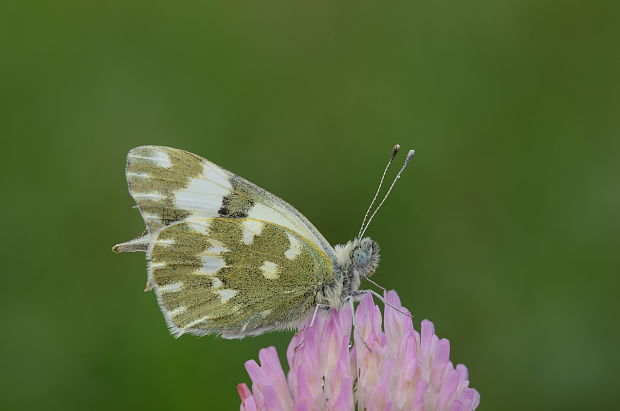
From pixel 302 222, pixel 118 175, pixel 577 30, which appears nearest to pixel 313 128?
pixel 118 175

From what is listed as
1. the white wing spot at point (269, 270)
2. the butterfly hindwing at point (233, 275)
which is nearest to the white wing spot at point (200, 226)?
the butterfly hindwing at point (233, 275)

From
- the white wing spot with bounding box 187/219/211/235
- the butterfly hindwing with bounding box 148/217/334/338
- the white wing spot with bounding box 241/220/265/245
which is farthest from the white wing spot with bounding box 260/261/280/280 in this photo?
the white wing spot with bounding box 187/219/211/235

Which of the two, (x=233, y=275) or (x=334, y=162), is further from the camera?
(x=334, y=162)

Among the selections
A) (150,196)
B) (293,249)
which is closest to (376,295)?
(293,249)

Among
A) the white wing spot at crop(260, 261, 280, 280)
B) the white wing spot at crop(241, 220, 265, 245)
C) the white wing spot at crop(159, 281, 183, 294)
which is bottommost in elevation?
the white wing spot at crop(159, 281, 183, 294)

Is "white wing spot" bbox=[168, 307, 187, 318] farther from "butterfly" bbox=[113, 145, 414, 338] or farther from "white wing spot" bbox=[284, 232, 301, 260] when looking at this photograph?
"white wing spot" bbox=[284, 232, 301, 260]

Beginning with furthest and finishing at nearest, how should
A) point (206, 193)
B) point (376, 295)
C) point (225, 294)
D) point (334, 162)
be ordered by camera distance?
point (334, 162) < point (206, 193) < point (225, 294) < point (376, 295)

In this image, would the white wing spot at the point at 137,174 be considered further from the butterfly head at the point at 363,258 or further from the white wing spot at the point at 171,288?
the butterfly head at the point at 363,258

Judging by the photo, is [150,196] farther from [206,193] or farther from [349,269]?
[349,269]
